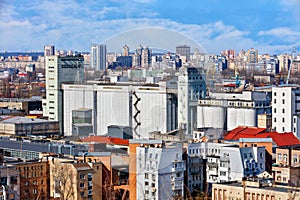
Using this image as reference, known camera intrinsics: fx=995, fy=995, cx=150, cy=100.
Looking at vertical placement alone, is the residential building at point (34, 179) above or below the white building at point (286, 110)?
below

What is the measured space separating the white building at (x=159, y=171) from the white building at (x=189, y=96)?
198 millimetres

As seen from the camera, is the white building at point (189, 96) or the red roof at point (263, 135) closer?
the white building at point (189, 96)

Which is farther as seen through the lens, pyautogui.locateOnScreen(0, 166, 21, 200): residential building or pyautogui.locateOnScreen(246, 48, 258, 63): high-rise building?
pyautogui.locateOnScreen(246, 48, 258, 63): high-rise building

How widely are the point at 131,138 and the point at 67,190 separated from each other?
27.9 inches

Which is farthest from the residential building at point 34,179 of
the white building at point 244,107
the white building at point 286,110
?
the white building at point 286,110

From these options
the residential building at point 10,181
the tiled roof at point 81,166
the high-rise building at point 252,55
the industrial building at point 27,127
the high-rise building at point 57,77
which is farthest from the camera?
the high-rise building at point 252,55

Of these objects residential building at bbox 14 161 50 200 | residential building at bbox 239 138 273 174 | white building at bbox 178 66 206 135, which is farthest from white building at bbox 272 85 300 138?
white building at bbox 178 66 206 135

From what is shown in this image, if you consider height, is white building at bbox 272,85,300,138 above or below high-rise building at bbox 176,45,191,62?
below

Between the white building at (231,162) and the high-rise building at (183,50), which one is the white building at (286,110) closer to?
the white building at (231,162)

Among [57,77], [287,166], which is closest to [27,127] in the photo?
[57,77]

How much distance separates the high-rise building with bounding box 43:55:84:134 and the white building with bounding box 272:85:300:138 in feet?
7.42

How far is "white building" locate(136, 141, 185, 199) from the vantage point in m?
5.35

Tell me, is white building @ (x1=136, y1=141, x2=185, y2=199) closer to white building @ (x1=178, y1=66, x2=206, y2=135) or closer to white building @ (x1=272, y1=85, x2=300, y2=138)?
white building @ (x1=178, y1=66, x2=206, y2=135)

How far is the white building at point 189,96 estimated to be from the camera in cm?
500
